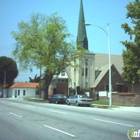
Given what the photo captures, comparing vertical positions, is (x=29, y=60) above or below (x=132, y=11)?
below

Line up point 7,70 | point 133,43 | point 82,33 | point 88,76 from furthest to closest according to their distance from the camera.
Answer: point 7,70
point 82,33
point 88,76
point 133,43

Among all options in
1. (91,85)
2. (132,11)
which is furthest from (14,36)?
(132,11)

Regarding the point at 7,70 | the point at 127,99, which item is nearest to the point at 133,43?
the point at 127,99

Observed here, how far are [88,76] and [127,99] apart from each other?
2351 cm

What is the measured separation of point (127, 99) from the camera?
3500 cm

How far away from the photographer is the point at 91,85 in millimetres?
56656

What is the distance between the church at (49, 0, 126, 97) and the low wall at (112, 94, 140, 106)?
1491 cm

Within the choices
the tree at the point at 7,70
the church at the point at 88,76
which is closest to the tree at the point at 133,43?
the church at the point at 88,76

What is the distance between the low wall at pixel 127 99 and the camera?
111ft

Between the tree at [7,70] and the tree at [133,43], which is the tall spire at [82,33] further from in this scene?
the tree at [7,70]

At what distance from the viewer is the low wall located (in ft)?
111

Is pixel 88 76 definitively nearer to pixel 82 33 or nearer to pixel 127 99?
pixel 82 33

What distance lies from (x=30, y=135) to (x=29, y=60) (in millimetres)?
37984

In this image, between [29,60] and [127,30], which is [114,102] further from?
[29,60]
